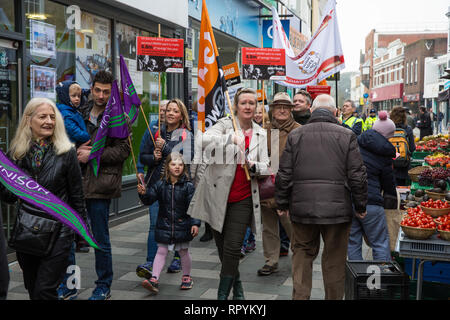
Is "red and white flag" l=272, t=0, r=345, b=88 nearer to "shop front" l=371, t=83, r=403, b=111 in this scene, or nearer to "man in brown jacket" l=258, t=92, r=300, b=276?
"man in brown jacket" l=258, t=92, r=300, b=276

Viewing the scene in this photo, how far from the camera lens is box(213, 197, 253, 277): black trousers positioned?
16.0ft

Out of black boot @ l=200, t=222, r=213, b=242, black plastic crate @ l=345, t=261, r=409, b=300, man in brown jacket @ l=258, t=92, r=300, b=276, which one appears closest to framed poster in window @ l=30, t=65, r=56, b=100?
black boot @ l=200, t=222, r=213, b=242

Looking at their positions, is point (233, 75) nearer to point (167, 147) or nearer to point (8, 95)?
point (167, 147)

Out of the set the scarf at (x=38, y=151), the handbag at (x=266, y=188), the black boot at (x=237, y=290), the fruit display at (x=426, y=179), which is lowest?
the black boot at (x=237, y=290)

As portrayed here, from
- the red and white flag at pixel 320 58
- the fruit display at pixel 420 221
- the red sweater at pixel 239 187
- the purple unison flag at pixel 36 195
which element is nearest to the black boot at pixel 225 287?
the red sweater at pixel 239 187

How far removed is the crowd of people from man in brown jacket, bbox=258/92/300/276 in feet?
0.05

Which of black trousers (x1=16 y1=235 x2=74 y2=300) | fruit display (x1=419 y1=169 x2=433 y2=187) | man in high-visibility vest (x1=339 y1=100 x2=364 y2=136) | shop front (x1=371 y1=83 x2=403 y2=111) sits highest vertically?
shop front (x1=371 y1=83 x2=403 y2=111)

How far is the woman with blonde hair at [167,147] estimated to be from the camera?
632 centimetres

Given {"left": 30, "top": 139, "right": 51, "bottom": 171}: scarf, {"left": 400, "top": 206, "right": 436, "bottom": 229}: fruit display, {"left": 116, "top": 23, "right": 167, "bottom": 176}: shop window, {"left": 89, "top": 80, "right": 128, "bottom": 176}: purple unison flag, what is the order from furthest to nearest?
{"left": 116, "top": 23, "right": 167, "bottom": 176}: shop window → {"left": 89, "top": 80, "right": 128, "bottom": 176}: purple unison flag → {"left": 400, "top": 206, "right": 436, "bottom": 229}: fruit display → {"left": 30, "top": 139, "right": 51, "bottom": 171}: scarf

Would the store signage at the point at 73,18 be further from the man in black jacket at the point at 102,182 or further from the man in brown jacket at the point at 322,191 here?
the man in brown jacket at the point at 322,191

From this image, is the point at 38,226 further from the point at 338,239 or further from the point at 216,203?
the point at 338,239

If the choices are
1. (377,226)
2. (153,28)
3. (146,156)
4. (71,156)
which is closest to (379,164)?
(377,226)

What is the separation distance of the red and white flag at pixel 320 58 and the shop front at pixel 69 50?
2.51 metres

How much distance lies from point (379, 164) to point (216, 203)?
207 centimetres
